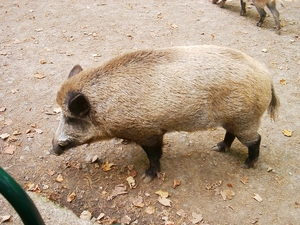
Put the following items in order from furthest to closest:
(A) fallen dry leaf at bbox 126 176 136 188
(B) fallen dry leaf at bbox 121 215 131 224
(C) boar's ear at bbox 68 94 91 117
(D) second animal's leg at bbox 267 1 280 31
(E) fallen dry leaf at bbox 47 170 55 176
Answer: (D) second animal's leg at bbox 267 1 280 31 → (E) fallen dry leaf at bbox 47 170 55 176 → (A) fallen dry leaf at bbox 126 176 136 188 → (B) fallen dry leaf at bbox 121 215 131 224 → (C) boar's ear at bbox 68 94 91 117

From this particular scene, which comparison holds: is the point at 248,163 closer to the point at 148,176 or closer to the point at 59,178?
the point at 148,176

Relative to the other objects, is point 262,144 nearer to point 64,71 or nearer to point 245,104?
point 245,104

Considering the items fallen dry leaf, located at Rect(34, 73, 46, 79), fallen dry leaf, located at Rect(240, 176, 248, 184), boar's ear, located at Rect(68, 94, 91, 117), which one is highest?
boar's ear, located at Rect(68, 94, 91, 117)

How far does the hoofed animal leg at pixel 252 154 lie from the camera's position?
12.1 ft

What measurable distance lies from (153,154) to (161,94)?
79 centimetres

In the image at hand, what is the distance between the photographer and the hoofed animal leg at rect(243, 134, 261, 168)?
12.1 ft

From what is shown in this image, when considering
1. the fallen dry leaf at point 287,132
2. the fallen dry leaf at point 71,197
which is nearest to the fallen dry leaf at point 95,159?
the fallen dry leaf at point 71,197

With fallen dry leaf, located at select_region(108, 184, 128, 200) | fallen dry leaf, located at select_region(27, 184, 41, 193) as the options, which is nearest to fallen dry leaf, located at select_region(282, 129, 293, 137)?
fallen dry leaf, located at select_region(108, 184, 128, 200)

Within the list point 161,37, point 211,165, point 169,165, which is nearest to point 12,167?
point 169,165

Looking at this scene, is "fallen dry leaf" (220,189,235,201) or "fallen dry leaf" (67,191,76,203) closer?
"fallen dry leaf" (67,191,76,203)

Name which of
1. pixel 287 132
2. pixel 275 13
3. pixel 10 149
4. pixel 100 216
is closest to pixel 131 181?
pixel 100 216

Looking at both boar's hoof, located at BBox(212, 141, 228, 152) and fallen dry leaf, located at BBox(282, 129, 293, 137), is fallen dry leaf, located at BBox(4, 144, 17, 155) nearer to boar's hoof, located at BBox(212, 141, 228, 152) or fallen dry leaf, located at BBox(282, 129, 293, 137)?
boar's hoof, located at BBox(212, 141, 228, 152)

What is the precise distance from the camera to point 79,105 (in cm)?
310

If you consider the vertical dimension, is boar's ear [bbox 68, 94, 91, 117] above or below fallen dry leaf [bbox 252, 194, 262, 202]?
above
